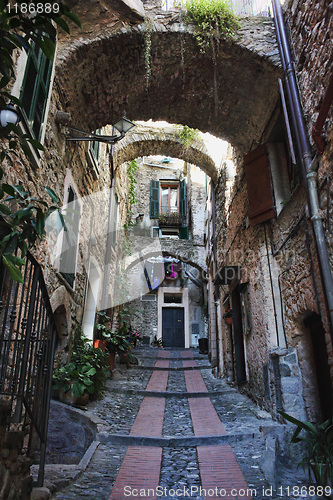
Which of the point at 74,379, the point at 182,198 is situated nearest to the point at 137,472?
the point at 74,379

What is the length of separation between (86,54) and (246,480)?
211 inches

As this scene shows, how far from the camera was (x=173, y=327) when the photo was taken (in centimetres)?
1859

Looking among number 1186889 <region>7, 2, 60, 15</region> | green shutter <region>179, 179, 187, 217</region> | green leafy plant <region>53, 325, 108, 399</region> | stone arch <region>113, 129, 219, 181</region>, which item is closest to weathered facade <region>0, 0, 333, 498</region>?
green leafy plant <region>53, 325, 108, 399</region>

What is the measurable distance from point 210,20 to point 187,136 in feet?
12.7

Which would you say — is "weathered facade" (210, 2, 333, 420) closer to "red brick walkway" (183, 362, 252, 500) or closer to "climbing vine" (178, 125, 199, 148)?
"red brick walkway" (183, 362, 252, 500)

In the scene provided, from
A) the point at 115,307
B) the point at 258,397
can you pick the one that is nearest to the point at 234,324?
the point at 258,397

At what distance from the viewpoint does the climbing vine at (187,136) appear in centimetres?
916

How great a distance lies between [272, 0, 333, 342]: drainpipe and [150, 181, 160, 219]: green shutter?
47.0 feet

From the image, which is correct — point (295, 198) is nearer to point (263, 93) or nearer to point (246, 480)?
point (263, 93)

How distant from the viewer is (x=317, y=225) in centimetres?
360

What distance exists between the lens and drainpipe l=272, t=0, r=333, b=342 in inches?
135

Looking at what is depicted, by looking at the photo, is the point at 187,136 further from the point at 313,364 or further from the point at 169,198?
the point at 169,198

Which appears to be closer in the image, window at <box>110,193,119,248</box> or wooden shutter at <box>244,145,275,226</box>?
wooden shutter at <box>244,145,275,226</box>

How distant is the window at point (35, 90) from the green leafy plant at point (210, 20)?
235 cm
